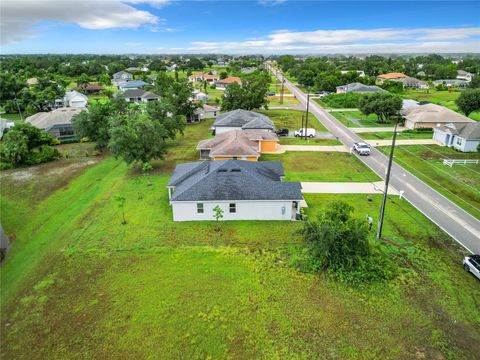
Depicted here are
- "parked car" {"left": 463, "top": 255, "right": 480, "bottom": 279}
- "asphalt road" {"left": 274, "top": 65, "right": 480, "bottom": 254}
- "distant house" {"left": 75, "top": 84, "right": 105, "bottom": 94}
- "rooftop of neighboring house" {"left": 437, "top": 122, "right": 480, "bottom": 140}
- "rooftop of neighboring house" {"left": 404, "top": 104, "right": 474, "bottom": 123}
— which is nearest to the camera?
"parked car" {"left": 463, "top": 255, "right": 480, "bottom": 279}

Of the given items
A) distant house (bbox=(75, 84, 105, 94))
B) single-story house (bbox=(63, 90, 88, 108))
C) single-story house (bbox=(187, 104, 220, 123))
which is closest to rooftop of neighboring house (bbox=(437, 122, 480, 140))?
single-story house (bbox=(187, 104, 220, 123))

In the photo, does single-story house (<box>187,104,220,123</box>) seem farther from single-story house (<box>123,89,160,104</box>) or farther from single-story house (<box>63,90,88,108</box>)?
single-story house (<box>63,90,88,108</box>)

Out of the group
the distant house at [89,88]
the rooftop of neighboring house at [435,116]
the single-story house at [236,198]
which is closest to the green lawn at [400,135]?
the rooftop of neighboring house at [435,116]

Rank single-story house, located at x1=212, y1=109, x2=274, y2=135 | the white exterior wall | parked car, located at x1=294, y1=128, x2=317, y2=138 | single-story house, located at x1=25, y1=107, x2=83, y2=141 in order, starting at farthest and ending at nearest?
1. single-story house, located at x1=25, y1=107, x2=83, y2=141
2. parked car, located at x1=294, y1=128, x2=317, y2=138
3. single-story house, located at x1=212, y1=109, x2=274, y2=135
4. the white exterior wall

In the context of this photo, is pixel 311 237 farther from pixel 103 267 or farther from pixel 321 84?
pixel 321 84

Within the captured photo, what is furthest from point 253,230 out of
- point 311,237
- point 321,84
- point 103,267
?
point 321,84

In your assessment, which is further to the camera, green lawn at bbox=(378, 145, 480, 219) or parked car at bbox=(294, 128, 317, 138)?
parked car at bbox=(294, 128, 317, 138)

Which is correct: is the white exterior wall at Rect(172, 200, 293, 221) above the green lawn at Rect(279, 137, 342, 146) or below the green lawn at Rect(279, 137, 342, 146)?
above
